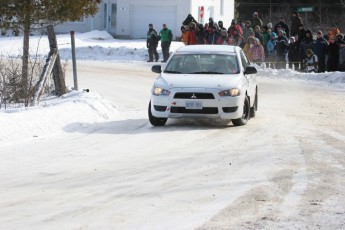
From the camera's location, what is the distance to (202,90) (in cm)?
1545

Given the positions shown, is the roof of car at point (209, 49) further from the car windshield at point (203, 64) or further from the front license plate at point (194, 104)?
the front license plate at point (194, 104)

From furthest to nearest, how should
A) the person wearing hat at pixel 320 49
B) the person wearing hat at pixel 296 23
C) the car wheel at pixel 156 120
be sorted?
the person wearing hat at pixel 296 23 < the person wearing hat at pixel 320 49 < the car wheel at pixel 156 120

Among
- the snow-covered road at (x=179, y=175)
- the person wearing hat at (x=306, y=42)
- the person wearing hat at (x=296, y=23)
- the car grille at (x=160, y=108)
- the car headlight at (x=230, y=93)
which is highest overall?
the person wearing hat at (x=296, y=23)

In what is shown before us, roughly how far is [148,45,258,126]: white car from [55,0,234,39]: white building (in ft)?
119

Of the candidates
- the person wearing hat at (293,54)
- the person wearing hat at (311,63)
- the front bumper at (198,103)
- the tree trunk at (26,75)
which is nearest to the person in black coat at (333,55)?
the person wearing hat at (311,63)

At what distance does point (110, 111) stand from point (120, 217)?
1020cm

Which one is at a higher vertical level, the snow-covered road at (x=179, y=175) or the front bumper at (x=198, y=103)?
the front bumper at (x=198, y=103)

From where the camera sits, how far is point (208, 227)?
7.68 m

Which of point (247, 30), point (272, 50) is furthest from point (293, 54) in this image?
point (247, 30)

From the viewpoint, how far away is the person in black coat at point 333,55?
2878cm

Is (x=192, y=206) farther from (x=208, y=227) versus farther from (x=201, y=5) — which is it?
(x=201, y=5)

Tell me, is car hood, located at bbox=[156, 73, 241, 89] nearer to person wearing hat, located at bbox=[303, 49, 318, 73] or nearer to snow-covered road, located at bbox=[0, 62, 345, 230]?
snow-covered road, located at bbox=[0, 62, 345, 230]

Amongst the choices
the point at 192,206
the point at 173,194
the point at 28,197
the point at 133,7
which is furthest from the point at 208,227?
the point at 133,7

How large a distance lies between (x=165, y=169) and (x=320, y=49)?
19.8m
